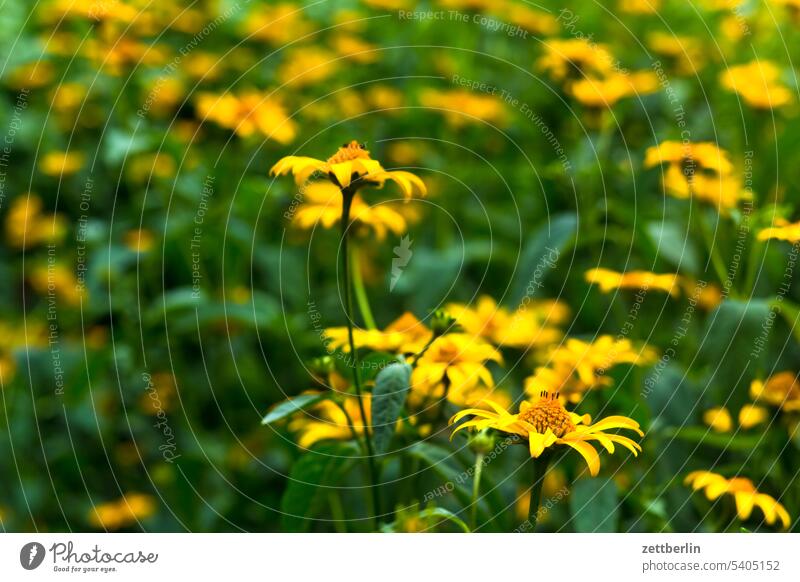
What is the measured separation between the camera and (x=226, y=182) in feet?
5.81

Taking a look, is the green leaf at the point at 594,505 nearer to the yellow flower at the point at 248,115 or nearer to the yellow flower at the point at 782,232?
the yellow flower at the point at 782,232

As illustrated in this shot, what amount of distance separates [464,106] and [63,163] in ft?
2.79

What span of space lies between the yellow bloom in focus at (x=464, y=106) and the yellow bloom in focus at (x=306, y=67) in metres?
0.21

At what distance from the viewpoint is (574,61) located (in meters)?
1.70

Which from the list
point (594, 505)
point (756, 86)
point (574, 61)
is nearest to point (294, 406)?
point (594, 505)

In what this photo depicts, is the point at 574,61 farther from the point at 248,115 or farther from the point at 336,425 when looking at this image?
the point at 336,425

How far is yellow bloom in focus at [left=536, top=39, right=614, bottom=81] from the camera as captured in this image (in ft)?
5.52

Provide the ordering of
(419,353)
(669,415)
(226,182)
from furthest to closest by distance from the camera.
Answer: (226,182) < (669,415) < (419,353)

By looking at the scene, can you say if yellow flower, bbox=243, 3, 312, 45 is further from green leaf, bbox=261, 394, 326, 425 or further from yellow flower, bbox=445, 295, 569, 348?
green leaf, bbox=261, 394, 326, 425
